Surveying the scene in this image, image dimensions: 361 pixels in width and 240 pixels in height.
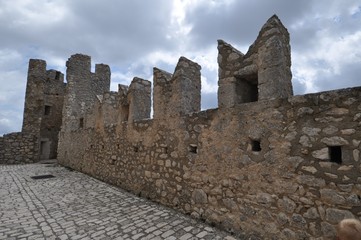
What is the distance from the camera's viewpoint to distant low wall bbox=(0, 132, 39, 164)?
48.6ft

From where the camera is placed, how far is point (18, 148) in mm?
15406

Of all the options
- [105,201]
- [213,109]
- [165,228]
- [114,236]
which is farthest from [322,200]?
[105,201]

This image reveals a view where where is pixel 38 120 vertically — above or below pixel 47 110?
below

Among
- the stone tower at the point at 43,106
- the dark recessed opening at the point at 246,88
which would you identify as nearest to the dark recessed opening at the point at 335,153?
the dark recessed opening at the point at 246,88

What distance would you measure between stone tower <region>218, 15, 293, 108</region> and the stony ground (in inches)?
87.7

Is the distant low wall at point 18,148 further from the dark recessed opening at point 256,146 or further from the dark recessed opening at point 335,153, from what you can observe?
the dark recessed opening at point 335,153

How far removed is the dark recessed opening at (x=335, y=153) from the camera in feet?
8.56

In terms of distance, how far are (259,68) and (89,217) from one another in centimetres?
403

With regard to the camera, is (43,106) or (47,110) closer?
(43,106)

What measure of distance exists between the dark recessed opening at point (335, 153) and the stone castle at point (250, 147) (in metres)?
0.01

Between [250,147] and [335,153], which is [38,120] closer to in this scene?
[250,147]

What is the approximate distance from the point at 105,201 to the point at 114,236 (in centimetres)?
201

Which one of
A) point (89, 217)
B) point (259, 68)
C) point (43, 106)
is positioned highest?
point (43, 106)

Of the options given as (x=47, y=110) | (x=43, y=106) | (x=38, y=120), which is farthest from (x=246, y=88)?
(x=47, y=110)
